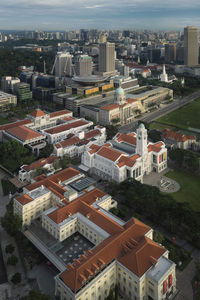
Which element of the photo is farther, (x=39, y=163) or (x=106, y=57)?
(x=106, y=57)

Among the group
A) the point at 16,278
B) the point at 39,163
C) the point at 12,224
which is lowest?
the point at 16,278

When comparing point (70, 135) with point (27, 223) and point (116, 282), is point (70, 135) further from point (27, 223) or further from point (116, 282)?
point (116, 282)

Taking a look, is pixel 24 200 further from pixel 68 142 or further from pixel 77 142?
pixel 77 142

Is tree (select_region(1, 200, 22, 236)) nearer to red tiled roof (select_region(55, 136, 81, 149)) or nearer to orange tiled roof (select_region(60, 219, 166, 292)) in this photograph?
orange tiled roof (select_region(60, 219, 166, 292))

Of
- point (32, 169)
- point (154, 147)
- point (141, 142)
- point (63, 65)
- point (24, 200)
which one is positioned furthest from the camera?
point (63, 65)

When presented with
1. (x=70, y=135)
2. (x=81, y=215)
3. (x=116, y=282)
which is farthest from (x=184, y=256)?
(x=70, y=135)

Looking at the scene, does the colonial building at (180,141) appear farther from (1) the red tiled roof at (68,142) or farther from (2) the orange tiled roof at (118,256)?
(2) the orange tiled roof at (118,256)

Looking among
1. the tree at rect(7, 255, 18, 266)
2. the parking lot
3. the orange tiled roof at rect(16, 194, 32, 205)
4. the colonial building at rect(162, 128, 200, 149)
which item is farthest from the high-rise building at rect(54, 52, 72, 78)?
the tree at rect(7, 255, 18, 266)

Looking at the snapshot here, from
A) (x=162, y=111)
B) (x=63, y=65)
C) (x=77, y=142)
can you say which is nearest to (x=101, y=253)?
(x=77, y=142)
